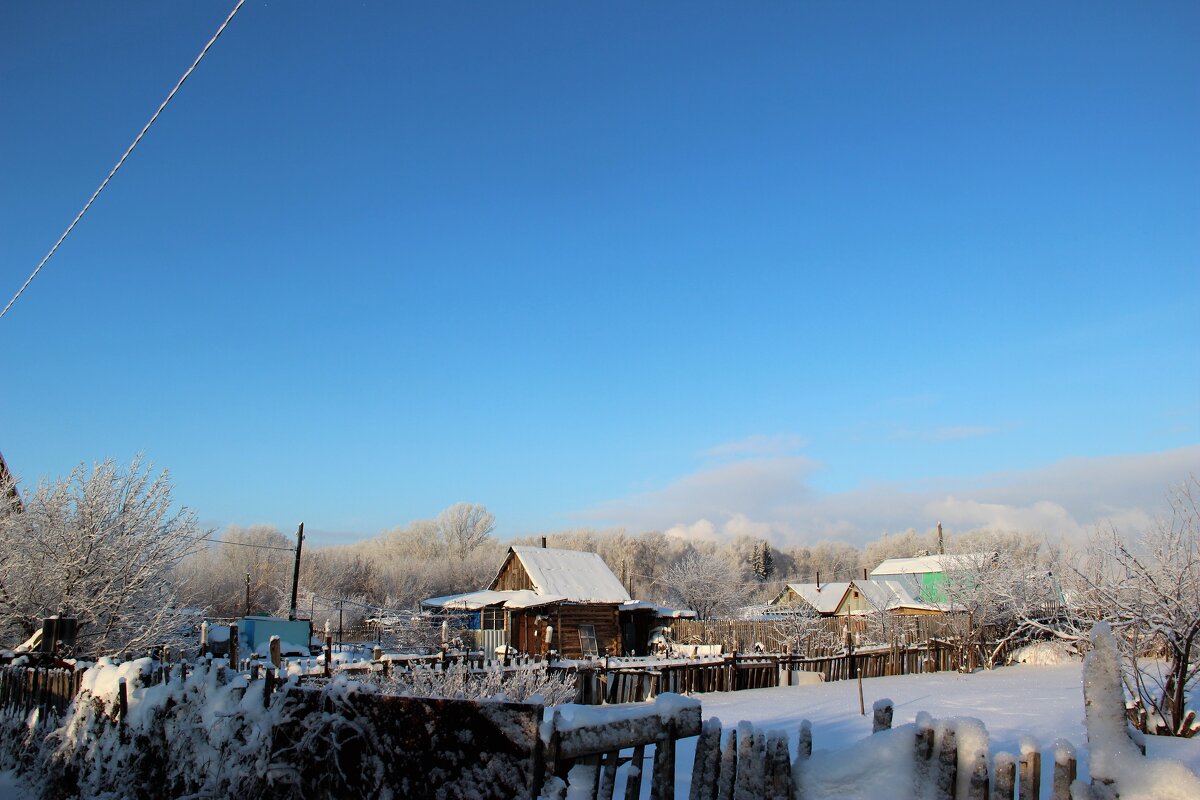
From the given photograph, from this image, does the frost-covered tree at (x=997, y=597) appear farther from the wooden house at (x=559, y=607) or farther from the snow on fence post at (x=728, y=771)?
the snow on fence post at (x=728, y=771)

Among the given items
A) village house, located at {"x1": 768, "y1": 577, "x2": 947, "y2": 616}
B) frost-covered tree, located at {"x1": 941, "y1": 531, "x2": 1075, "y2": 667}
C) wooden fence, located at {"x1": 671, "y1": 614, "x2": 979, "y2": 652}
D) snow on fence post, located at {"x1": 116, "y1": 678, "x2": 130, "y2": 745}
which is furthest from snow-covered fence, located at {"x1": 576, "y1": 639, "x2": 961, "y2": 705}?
village house, located at {"x1": 768, "y1": 577, "x2": 947, "y2": 616}

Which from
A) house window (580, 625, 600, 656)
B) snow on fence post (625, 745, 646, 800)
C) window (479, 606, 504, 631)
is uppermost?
snow on fence post (625, 745, 646, 800)

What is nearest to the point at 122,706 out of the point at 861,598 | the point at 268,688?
the point at 268,688

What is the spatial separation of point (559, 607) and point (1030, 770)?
32.1 meters

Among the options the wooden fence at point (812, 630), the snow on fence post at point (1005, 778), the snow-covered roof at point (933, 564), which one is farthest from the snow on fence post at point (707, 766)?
Answer: the snow-covered roof at point (933, 564)

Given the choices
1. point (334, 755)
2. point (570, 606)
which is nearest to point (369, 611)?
point (570, 606)

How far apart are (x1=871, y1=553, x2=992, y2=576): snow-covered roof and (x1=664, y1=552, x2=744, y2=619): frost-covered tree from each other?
11.9m

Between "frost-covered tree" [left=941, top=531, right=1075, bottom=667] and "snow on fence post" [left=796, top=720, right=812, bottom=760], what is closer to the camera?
"snow on fence post" [left=796, top=720, right=812, bottom=760]

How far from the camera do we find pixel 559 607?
34594mm

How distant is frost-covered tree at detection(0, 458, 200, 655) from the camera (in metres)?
16.5

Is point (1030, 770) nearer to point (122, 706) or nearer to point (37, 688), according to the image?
point (122, 706)

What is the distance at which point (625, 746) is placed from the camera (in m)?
4.18

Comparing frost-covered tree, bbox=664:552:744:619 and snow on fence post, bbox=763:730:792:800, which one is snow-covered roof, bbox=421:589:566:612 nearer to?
frost-covered tree, bbox=664:552:744:619

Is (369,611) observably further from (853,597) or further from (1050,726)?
(1050,726)
